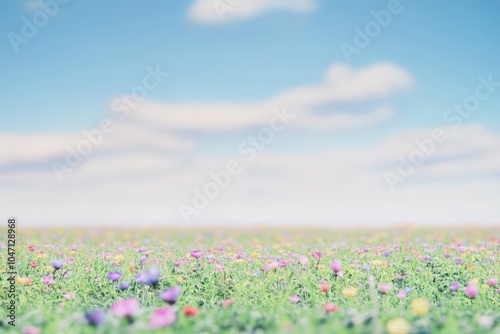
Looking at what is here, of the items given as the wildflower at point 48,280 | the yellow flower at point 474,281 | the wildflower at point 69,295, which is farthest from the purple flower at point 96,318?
the yellow flower at point 474,281

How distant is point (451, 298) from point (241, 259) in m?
3.36

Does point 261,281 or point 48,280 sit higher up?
point 48,280

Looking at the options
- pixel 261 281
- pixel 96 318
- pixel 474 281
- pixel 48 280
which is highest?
pixel 48 280

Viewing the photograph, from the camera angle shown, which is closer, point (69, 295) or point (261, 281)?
point (69, 295)

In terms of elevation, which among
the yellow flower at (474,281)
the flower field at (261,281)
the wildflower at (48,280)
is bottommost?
the yellow flower at (474,281)

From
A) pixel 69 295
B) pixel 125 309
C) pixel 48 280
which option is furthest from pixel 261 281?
pixel 125 309

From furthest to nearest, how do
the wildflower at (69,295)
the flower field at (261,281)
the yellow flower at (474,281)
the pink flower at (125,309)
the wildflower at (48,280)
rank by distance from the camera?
the yellow flower at (474,281) < the wildflower at (48,280) < the wildflower at (69,295) < the flower field at (261,281) < the pink flower at (125,309)

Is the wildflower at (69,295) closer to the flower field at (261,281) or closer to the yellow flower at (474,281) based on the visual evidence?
the flower field at (261,281)

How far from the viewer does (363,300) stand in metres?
7.94

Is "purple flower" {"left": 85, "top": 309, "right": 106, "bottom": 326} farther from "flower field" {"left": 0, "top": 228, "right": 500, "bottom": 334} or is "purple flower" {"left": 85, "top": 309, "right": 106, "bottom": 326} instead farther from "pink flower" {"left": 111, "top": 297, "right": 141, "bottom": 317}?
"flower field" {"left": 0, "top": 228, "right": 500, "bottom": 334}

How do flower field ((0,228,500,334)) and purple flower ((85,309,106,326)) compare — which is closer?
purple flower ((85,309,106,326))

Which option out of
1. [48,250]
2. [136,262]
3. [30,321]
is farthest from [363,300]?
[48,250]

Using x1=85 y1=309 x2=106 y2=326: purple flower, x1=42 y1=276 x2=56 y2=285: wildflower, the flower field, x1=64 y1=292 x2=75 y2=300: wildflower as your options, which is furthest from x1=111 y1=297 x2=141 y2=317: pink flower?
x1=42 y1=276 x2=56 y2=285: wildflower

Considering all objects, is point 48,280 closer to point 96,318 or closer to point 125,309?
point 96,318
